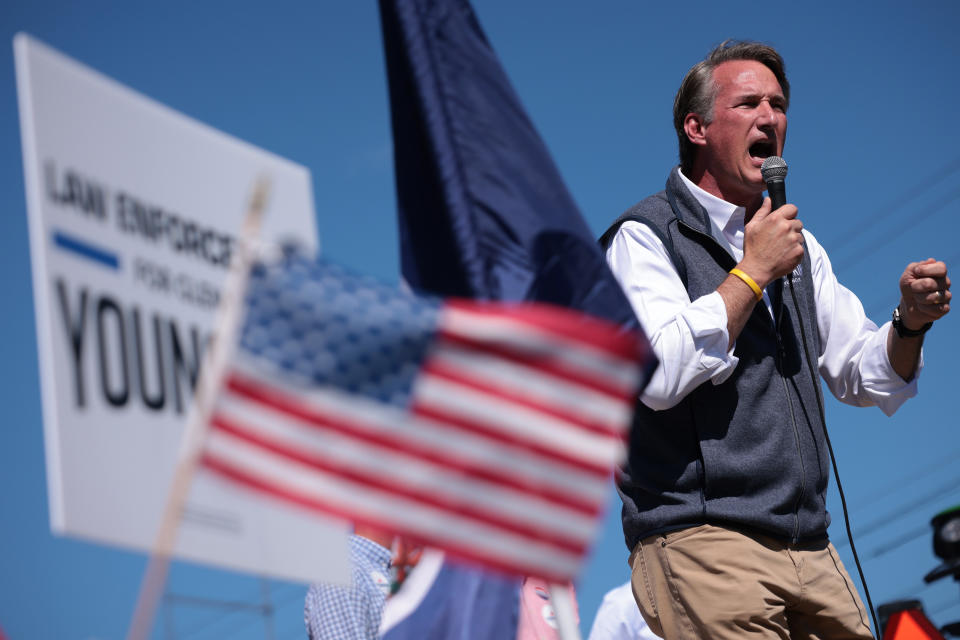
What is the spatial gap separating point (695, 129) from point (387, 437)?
81.9 inches

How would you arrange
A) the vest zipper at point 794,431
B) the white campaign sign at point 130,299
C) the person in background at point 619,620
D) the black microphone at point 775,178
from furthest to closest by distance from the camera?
the person in background at point 619,620
the black microphone at point 775,178
the vest zipper at point 794,431
the white campaign sign at point 130,299

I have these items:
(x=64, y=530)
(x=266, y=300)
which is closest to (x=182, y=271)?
(x=266, y=300)

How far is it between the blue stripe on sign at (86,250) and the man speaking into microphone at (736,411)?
146 centimetres

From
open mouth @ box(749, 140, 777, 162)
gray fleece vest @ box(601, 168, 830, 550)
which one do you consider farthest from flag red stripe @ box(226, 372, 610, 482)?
open mouth @ box(749, 140, 777, 162)

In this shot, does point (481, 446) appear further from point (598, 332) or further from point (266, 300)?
point (266, 300)

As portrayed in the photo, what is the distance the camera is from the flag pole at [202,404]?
2100 mm

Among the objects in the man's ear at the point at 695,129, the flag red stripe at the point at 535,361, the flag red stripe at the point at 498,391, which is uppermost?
the man's ear at the point at 695,129

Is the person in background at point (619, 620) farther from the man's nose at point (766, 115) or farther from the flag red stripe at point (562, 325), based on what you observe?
the flag red stripe at point (562, 325)

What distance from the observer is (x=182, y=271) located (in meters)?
2.40

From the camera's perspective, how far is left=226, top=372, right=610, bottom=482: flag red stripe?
230cm

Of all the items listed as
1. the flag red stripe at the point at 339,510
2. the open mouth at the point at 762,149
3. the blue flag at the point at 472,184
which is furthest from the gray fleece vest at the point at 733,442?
the flag red stripe at the point at 339,510

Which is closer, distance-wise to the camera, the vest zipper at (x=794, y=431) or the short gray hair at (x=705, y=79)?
the vest zipper at (x=794, y=431)

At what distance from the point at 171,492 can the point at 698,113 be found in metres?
2.45

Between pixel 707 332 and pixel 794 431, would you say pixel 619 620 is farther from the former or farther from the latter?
pixel 707 332
